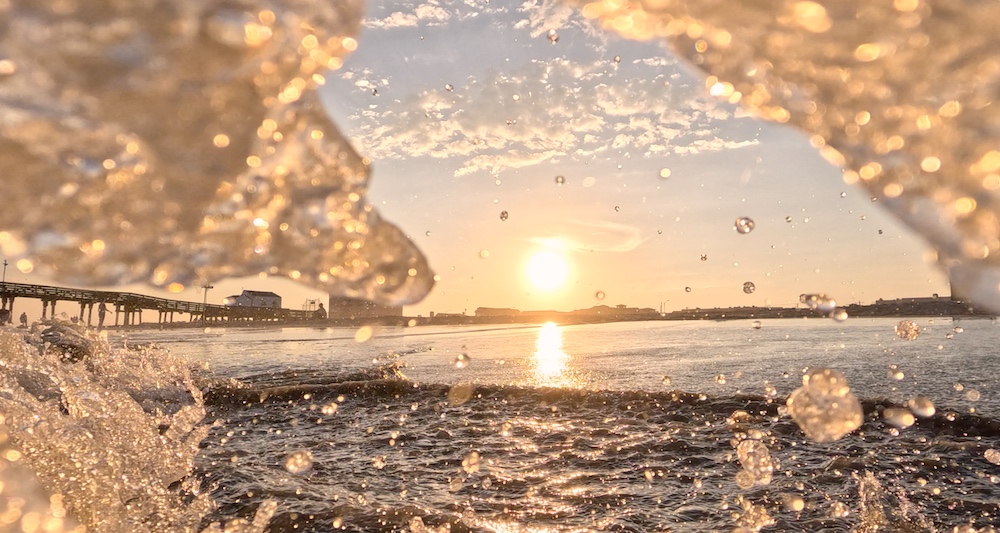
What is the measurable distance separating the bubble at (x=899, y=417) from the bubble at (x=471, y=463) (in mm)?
4259

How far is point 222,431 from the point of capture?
591cm

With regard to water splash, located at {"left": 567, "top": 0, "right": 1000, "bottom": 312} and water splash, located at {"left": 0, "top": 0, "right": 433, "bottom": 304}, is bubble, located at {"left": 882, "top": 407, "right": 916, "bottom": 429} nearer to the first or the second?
water splash, located at {"left": 567, "top": 0, "right": 1000, "bottom": 312}

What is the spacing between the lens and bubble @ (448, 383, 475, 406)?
7.71 meters

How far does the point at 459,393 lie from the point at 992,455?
5985 mm

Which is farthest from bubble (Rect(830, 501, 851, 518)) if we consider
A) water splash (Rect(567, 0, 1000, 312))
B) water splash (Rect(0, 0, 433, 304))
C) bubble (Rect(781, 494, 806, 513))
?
water splash (Rect(0, 0, 433, 304))

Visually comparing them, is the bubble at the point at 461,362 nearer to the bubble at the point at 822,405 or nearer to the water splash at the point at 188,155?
the bubble at the point at 822,405

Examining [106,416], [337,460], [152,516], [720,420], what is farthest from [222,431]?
[720,420]

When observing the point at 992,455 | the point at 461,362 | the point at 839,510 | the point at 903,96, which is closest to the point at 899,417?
the point at 992,455

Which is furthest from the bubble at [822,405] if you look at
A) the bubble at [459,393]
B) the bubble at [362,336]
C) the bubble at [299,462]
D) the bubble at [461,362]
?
the bubble at [362,336]

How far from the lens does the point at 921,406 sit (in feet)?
21.7

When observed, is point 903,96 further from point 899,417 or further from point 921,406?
point 921,406

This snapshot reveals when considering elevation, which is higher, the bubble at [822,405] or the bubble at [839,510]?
the bubble at [822,405]

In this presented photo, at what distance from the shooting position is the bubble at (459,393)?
7715mm

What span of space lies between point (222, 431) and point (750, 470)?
507 cm
